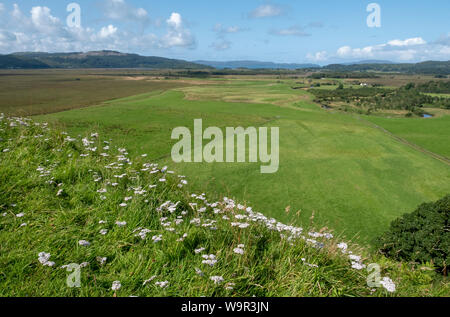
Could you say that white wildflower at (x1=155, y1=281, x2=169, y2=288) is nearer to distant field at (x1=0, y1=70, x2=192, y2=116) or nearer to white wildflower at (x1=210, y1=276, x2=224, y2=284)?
white wildflower at (x1=210, y1=276, x2=224, y2=284)

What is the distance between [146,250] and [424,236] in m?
15.1

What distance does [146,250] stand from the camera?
187 inches

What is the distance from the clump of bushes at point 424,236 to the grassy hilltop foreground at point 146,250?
894cm

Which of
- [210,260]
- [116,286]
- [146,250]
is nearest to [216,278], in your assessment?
[210,260]

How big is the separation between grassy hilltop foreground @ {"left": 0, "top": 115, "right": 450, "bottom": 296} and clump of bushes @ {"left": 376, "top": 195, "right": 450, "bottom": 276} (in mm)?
8943

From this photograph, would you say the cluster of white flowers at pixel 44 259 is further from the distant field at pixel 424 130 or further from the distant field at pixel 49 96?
the distant field at pixel 424 130

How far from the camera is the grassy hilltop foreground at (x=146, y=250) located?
13.4ft

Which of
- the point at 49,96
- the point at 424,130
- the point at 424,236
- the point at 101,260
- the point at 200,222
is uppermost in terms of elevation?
the point at 49,96

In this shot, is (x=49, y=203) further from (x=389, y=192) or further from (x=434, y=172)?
(x=434, y=172)

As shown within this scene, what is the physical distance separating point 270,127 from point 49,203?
60.6 metres

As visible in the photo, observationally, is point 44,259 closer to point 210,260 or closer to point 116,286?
point 116,286

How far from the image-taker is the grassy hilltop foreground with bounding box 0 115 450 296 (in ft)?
13.4

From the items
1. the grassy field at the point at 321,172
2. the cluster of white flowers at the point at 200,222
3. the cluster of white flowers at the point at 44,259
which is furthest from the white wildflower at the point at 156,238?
the grassy field at the point at 321,172
